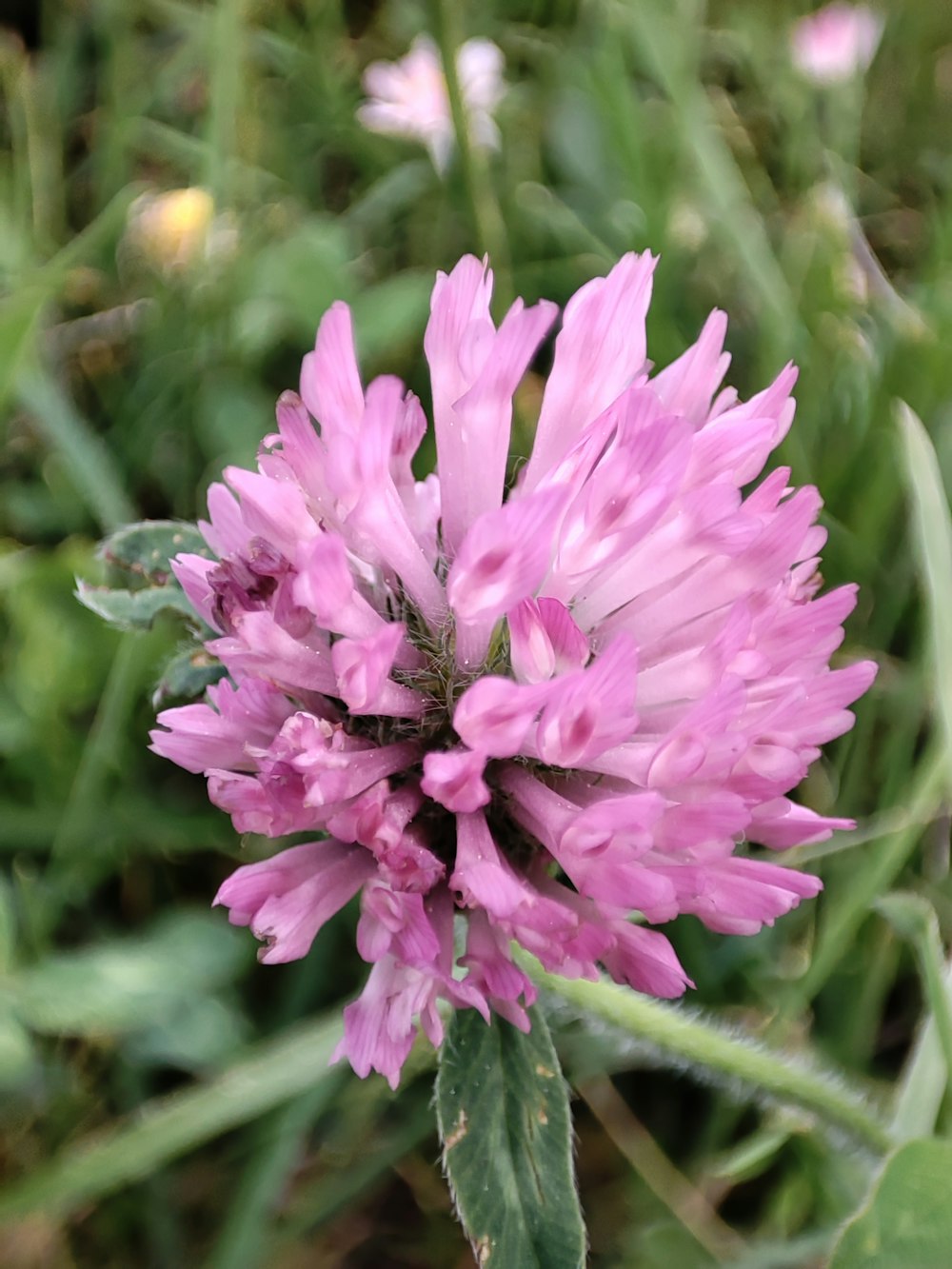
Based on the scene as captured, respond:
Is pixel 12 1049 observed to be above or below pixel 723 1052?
below

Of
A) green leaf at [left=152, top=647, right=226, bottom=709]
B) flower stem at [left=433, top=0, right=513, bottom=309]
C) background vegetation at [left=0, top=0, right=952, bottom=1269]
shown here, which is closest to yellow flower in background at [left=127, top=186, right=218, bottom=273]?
background vegetation at [left=0, top=0, right=952, bottom=1269]

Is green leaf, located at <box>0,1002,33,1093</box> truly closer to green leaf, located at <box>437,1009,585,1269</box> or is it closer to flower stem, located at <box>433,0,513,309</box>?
green leaf, located at <box>437,1009,585,1269</box>

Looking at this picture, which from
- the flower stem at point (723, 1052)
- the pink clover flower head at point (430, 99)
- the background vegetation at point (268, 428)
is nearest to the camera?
the flower stem at point (723, 1052)

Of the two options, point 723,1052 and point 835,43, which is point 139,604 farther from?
point 835,43

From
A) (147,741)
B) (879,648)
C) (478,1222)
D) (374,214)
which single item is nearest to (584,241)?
(374,214)

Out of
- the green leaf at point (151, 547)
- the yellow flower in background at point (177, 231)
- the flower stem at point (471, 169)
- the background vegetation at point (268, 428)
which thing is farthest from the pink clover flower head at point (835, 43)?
the green leaf at point (151, 547)

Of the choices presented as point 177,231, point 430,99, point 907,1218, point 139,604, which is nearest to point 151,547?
point 139,604

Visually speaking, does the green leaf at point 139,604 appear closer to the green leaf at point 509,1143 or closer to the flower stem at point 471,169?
the green leaf at point 509,1143
